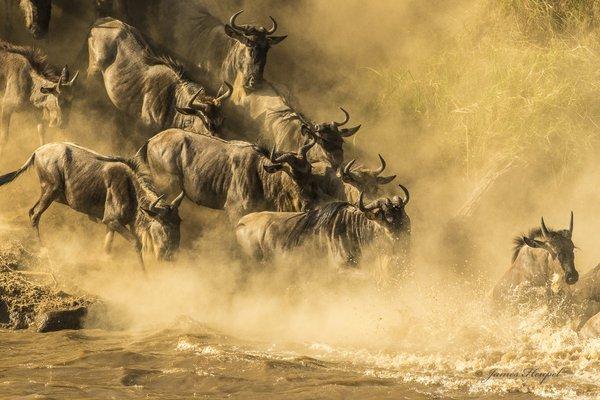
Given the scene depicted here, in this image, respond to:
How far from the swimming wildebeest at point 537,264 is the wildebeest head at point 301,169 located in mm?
1997

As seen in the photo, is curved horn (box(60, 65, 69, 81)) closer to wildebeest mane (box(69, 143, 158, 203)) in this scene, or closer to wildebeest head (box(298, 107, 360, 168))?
wildebeest mane (box(69, 143, 158, 203))

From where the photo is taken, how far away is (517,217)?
12.1m

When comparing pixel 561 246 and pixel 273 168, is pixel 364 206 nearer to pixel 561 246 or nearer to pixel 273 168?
pixel 273 168

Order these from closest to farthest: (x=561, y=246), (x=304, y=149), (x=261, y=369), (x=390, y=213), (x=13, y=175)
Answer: (x=261, y=369), (x=561, y=246), (x=390, y=213), (x=304, y=149), (x=13, y=175)

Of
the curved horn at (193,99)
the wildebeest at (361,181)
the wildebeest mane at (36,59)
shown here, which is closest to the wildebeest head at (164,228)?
the curved horn at (193,99)

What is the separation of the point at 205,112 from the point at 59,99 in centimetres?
151

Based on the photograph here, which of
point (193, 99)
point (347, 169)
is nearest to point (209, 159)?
point (193, 99)

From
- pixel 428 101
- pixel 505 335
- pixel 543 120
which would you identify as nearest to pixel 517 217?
pixel 543 120

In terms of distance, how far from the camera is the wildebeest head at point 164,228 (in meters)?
10.8

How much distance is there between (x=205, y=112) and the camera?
12.1 metres

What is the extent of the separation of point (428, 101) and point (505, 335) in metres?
4.31

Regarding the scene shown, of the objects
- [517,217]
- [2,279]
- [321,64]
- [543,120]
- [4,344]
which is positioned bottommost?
[4,344]

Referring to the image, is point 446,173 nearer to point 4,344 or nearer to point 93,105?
point 93,105

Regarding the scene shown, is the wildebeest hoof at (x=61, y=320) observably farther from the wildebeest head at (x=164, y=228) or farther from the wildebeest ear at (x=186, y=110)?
the wildebeest ear at (x=186, y=110)
